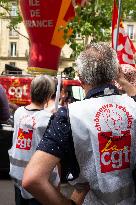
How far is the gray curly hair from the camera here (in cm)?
263

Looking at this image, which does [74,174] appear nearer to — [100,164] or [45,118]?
[100,164]

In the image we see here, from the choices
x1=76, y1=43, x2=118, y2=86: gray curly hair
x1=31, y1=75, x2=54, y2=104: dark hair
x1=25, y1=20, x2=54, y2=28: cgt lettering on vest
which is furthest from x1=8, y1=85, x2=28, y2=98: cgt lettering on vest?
x1=76, y1=43, x2=118, y2=86: gray curly hair

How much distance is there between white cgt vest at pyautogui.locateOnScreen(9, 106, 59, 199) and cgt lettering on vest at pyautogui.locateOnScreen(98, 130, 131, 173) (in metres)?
1.44

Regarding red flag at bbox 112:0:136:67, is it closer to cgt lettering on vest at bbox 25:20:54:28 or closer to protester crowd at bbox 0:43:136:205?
protester crowd at bbox 0:43:136:205

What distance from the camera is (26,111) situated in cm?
412

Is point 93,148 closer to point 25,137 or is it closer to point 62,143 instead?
point 62,143

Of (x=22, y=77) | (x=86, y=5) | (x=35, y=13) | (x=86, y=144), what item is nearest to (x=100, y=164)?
(x=86, y=144)

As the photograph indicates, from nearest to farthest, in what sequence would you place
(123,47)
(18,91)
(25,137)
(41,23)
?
(25,137)
(123,47)
(41,23)
(18,91)

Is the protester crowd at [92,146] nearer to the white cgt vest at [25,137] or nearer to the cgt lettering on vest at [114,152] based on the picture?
the cgt lettering on vest at [114,152]

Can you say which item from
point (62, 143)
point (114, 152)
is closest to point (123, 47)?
point (114, 152)

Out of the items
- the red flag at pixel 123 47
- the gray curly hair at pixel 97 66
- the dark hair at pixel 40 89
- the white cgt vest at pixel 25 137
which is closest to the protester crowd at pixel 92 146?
the gray curly hair at pixel 97 66

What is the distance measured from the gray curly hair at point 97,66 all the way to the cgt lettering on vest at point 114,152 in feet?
0.92

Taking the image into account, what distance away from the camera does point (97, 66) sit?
2629mm

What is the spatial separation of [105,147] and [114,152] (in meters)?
0.05
